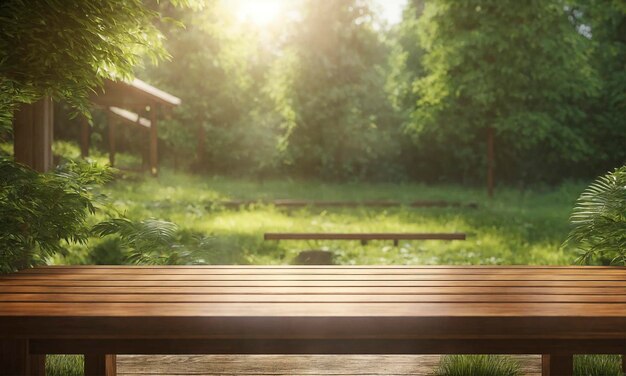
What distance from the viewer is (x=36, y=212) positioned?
450cm

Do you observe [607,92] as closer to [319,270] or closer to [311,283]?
[319,270]

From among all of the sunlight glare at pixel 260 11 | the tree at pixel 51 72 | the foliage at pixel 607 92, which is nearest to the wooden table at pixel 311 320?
the tree at pixel 51 72

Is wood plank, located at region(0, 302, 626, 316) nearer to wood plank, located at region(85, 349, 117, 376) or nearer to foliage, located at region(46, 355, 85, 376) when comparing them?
wood plank, located at region(85, 349, 117, 376)

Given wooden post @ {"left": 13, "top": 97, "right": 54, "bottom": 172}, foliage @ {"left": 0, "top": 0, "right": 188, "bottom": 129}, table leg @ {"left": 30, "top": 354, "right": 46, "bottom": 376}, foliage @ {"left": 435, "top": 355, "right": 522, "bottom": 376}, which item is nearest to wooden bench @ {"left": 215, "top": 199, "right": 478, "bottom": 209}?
wooden post @ {"left": 13, "top": 97, "right": 54, "bottom": 172}

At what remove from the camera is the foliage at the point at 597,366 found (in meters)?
4.75

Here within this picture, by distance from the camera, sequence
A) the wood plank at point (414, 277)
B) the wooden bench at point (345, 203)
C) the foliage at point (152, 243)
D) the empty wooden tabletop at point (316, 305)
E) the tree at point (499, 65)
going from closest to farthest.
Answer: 1. the empty wooden tabletop at point (316, 305)
2. the wood plank at point (414, 277)
3. the foliage at point (152, 243)
4. the wooden bench at point (345, 203)
5. the tree at point (499, 65)

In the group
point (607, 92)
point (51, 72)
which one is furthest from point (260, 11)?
point (51, 72)

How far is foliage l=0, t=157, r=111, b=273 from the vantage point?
4359mm

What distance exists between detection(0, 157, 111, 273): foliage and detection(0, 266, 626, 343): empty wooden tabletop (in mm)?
621

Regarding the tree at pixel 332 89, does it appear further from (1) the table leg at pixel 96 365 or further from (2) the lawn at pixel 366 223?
(1) the table leg at pixel 96 365

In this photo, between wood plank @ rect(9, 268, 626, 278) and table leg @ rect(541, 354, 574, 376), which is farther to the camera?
wood plank @ rect(9, 268, 626, 278)

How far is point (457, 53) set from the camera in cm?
2217

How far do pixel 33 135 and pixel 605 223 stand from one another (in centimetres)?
436

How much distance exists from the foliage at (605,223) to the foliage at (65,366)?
11.7 ft
